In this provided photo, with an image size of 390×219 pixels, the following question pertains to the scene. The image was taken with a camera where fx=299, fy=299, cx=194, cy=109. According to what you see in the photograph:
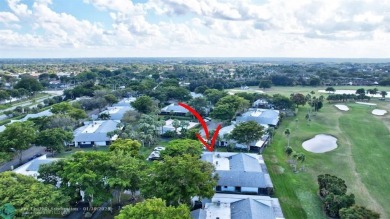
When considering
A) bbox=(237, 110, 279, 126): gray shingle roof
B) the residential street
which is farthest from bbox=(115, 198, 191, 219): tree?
bbox=(237, 110, 279, 126): gray shingle roof

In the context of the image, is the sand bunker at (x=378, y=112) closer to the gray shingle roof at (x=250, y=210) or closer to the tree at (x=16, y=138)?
the gray shingle roof at (x=250, y=210)

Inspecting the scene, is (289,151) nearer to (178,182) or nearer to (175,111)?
(178,182)

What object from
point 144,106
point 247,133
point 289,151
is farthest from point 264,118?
point 144,106

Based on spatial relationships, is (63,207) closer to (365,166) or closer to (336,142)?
(365,166)

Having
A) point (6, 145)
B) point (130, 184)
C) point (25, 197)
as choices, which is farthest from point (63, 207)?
point (6, 145)

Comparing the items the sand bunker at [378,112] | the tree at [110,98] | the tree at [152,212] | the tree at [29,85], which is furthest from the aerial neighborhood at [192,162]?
the tree at [29,85]
